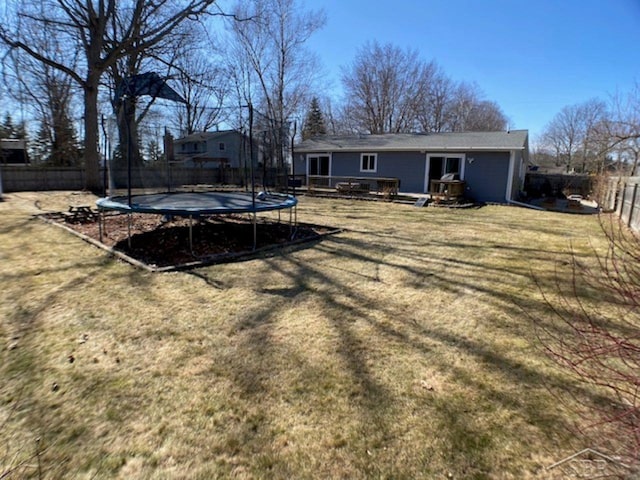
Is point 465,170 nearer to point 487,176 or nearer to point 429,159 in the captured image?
point 487,176

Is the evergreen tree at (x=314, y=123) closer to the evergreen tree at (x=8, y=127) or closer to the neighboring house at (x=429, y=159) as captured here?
the neighboring house at (x=429, y=159)

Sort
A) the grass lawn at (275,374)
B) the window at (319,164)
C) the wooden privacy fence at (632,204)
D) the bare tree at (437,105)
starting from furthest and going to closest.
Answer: the bare tree at (437,105) → the window at (319,164) → the wooden privacy fence at (632,204) → the grass lawn at (275,374)

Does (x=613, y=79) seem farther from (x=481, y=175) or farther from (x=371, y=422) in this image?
(x=371, y=422)

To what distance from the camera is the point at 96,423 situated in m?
1.90

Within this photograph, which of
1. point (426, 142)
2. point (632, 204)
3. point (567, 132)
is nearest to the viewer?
point (632, 204)

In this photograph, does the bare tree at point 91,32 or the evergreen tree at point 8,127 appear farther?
the evergreen tree at point 8,127

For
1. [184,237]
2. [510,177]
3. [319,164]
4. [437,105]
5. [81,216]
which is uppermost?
[437,105]

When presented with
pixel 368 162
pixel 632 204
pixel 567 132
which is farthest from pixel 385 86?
pixel 567 132

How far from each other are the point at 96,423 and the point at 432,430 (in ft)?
6.02

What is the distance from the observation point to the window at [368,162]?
17312mm

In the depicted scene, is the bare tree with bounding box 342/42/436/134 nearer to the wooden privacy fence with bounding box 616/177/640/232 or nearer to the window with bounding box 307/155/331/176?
the window with bounding box 307/155/331/176

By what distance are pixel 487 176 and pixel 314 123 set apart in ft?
78.9

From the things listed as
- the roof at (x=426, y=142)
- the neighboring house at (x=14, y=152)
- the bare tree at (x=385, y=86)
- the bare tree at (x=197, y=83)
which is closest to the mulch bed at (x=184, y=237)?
the bare tree at (x=197, y=83)

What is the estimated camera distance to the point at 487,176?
572 inches
